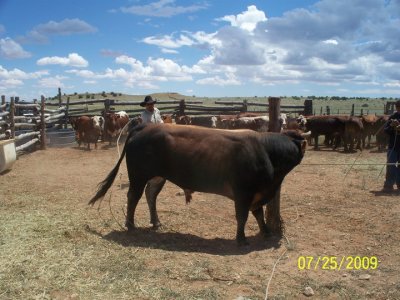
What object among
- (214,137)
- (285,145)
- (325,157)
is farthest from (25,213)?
(325,157)

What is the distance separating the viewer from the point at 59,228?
20.1ft

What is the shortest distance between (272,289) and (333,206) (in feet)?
12.7

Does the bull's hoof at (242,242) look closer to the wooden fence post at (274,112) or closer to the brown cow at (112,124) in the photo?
the wooden fence post at (274,112)

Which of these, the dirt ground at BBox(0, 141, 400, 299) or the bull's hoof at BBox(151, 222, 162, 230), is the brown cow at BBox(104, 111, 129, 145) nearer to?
the dirt ground at BBox(0, 141, 400, 299)

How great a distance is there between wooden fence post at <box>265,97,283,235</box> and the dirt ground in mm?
251

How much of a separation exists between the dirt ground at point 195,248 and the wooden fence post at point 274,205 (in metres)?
0.25

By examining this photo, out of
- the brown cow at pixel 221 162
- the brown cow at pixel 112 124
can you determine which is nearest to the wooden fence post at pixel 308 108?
the brown cow at pixel 112 124

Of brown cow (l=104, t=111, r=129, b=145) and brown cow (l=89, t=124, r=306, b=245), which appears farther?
brown cow (l=104, t=111, r=129, b=145)

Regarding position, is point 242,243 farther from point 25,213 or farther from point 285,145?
point 25,213

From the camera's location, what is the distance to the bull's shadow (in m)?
5.62

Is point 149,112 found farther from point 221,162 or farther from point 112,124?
point 112,124
